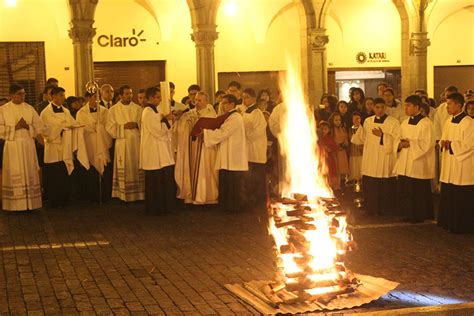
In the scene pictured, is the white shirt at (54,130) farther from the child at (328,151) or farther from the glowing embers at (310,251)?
the glowing embers at (310,251)

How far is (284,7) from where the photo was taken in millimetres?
21188

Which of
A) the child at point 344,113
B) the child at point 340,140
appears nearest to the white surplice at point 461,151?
the child at point 340,140

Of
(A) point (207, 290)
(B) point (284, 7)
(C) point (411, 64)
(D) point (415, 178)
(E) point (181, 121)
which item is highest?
(B) point (284, 7)

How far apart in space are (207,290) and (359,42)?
1588 cm

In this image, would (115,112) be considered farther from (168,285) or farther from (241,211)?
(168,285)

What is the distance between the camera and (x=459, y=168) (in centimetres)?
996

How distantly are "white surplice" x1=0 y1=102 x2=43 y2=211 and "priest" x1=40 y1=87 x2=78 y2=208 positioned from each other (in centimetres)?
46

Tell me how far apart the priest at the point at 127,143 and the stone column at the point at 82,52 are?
3.68 m

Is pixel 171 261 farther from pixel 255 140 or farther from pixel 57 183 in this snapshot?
pixel 57 183

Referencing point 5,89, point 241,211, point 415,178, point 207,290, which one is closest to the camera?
point 207,290

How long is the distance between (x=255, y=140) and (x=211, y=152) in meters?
0.81

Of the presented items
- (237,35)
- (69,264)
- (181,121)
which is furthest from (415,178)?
(237,35)

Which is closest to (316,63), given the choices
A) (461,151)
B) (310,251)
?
(461,151)

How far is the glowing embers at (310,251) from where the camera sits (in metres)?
6.69
